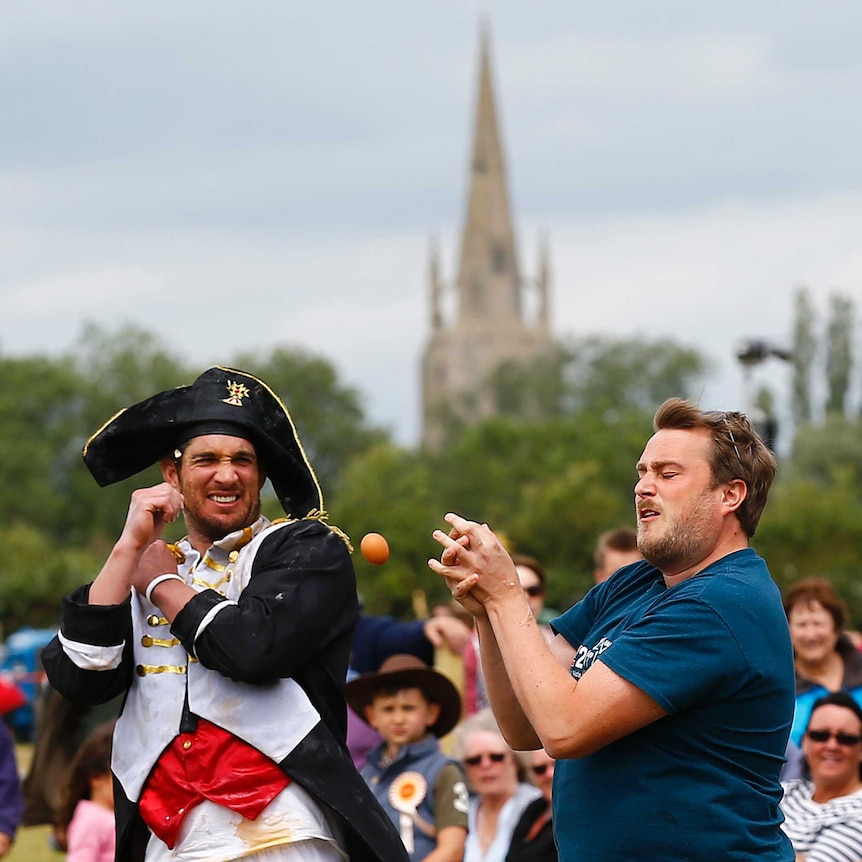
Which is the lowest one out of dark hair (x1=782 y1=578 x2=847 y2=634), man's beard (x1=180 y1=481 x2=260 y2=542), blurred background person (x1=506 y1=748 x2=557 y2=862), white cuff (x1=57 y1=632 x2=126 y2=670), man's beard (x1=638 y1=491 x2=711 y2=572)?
blurred background person (x1=506 y1=748 x2=557 y2=862)

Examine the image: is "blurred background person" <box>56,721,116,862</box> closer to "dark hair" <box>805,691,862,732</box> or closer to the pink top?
the pink top

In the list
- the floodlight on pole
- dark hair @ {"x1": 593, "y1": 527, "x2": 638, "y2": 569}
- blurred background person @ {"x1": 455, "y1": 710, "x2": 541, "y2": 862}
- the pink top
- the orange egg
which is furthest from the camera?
the floodlight on pole

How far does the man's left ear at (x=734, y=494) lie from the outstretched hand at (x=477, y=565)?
1.80 feet

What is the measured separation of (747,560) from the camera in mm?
4023

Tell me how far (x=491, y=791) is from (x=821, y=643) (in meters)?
1.75

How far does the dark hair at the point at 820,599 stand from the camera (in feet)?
26.4

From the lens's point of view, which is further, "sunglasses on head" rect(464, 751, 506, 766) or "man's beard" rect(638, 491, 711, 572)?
"sunglasses on head" rect(464, 751, 506, 766)

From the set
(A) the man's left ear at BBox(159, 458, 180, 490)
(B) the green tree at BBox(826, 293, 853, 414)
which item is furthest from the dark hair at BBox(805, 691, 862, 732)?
(B) the green tree at BBox(826, 293, 853, 414)

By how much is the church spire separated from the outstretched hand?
129 meters

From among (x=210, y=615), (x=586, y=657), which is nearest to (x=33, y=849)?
(x=210, y=615)

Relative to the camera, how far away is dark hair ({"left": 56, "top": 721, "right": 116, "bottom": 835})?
7770 mm

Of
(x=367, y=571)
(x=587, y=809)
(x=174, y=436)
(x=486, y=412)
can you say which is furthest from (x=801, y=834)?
(x=486, y=412)

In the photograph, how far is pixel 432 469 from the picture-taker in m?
75.7

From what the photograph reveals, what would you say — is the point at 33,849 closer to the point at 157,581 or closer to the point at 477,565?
the point at 157,581
